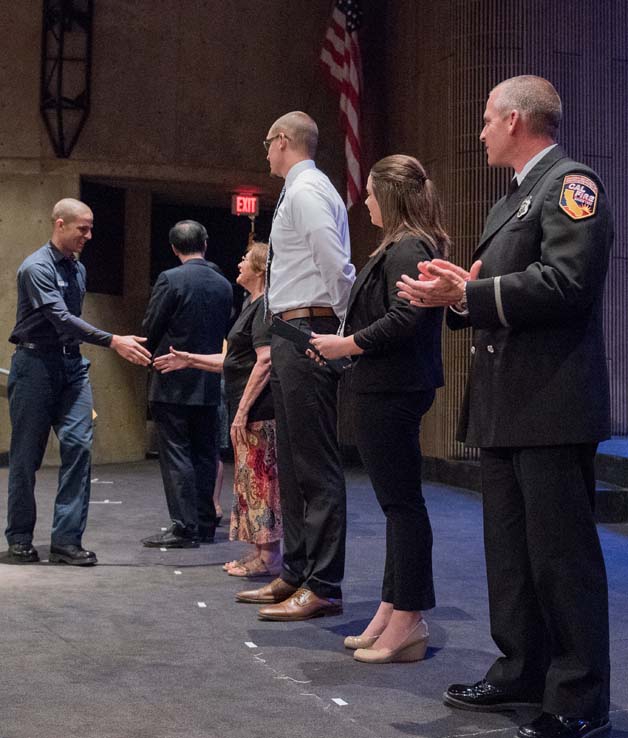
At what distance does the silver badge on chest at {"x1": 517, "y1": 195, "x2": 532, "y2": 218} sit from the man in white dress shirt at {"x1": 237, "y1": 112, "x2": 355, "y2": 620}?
117 cm

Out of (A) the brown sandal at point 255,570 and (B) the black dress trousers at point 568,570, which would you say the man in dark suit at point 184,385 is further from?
(B) the black dress trousers at point 568,570

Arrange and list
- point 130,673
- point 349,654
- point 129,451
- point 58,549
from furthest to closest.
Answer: point 129,451 → point 58,549 → point 349,654 → point 130,673

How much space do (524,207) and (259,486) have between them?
2.38 meters

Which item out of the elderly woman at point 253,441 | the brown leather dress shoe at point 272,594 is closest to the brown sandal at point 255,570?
the elderly woman at point 253,441

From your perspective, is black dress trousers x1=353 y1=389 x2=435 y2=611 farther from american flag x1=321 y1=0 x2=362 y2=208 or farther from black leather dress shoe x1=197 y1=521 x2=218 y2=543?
american flag x1=321 y1=0 x2=362 y2=208

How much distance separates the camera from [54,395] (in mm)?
4855

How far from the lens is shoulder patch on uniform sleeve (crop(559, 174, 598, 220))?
2441mm

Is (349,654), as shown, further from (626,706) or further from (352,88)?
(352,88)

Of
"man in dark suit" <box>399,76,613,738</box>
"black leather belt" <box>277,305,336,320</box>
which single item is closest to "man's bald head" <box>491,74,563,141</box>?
"man in dark suit" <box>399,76,613,738</box>

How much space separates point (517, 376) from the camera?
255cm

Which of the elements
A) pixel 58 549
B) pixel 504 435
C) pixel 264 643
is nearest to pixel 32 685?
pixel 264 643

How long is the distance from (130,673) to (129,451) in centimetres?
672

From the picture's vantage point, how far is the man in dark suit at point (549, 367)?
8.04 feet

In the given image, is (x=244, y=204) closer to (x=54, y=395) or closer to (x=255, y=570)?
(x=54, y=395)
